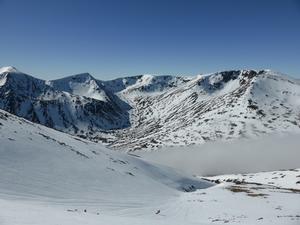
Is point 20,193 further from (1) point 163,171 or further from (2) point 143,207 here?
(1) point 163,171

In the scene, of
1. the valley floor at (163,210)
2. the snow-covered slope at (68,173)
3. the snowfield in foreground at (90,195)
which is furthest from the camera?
the snow-covered slope at (68,173)

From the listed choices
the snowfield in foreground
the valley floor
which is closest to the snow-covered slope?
the snowfield in foreground

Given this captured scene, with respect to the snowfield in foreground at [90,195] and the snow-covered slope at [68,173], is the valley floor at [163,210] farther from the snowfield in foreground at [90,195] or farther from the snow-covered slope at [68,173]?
the snow-covered slope at [68,173]

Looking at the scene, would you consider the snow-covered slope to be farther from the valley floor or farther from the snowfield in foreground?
the valley floor

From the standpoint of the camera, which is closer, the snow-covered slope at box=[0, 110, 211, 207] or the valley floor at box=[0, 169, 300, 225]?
the valley floor at box=[0, 169, 300, 225]

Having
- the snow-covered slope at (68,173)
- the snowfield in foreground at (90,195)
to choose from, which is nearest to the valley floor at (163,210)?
the snowfield in foreground at (90,195)

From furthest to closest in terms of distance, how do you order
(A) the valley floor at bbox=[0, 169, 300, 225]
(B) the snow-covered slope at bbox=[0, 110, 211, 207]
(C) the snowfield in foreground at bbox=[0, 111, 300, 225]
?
(B) the snow-covered slope at bbox=[0, 110, 211, 207]
(C) the snowfield in foreground at bbox=[0, 111, 300, 225]
(A) the valley floor at bbox=[0, 169, 300, 225]

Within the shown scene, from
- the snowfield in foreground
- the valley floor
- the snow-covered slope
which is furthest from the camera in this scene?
the snow-covered slope

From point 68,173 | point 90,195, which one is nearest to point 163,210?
point 90,195

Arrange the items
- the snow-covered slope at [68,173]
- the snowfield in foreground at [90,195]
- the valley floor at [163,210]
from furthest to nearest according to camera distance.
→ the snow-covered slope at [68,173], the snowfield in foreground at [90,195], the valley floor at [163,210]
